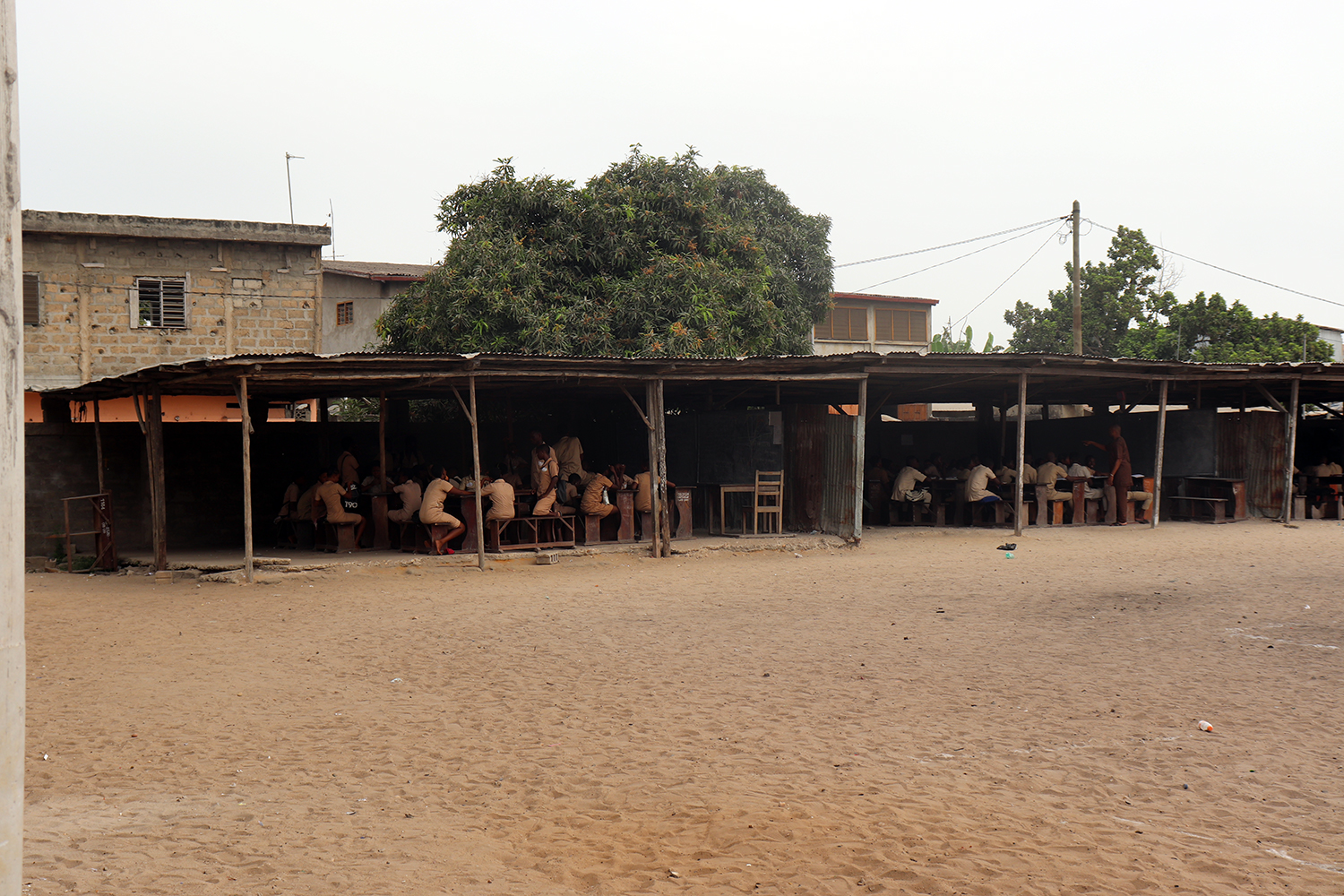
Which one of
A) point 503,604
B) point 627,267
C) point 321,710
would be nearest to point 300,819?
point 321,710

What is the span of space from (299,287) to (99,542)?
7166 millimetres

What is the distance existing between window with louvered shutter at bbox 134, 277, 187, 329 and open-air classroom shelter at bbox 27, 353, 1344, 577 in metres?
2.72

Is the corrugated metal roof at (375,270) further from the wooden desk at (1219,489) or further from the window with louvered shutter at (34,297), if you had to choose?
the wooden desk at (1219,489)

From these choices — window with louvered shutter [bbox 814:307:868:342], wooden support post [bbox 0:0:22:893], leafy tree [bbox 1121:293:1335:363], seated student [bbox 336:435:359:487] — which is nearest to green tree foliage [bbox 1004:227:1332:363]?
leafy tree [bbox 1121:293:1335:363]

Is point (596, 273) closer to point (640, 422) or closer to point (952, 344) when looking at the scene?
point (640, 422)

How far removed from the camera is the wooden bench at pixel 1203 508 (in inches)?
701

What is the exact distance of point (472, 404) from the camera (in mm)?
12531

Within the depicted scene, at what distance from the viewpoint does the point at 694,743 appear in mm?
5656

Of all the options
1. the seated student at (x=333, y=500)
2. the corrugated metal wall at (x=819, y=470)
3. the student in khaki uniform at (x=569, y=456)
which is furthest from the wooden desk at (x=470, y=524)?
the corrugated metal wall at (x=819, y=470)

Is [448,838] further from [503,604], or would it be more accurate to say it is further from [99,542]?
[99,542]

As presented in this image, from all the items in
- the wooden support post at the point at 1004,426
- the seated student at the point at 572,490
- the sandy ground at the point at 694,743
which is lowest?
the sandy ground at the point at 694,743

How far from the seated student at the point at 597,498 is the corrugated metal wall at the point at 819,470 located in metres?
3.22

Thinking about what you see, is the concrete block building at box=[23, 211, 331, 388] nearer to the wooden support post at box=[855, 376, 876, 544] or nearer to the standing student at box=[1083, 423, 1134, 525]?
the wooden support post at box=[855, 376, 876, 544]

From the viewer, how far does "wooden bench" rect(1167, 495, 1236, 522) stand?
17812 mm
